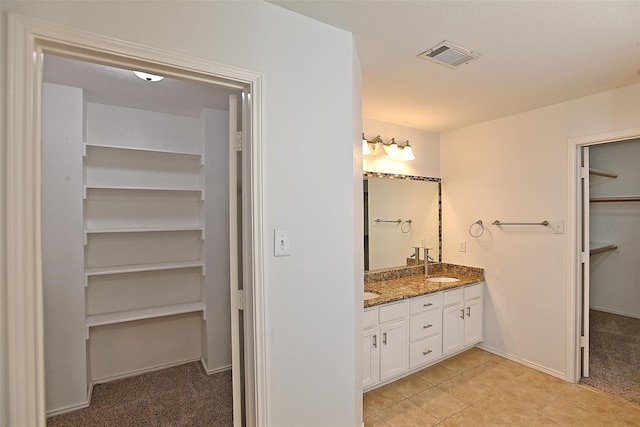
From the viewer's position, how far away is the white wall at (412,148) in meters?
3.22

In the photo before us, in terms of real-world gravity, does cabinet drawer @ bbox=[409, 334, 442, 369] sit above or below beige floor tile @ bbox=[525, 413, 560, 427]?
above

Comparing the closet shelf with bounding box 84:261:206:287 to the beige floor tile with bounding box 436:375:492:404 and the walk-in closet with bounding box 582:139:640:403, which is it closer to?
the beige floor tile with bounding box 436:375:492:404

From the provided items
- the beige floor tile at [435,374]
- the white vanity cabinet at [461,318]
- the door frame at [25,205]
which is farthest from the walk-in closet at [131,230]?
the white vanity cabinet at [461,318]

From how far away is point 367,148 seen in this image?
3.10m

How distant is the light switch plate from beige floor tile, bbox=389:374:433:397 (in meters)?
1.85

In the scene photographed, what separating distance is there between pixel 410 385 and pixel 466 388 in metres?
0.44

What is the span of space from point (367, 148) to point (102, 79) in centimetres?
215

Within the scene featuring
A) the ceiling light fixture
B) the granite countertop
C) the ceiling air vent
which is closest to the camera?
the ceiling air vent

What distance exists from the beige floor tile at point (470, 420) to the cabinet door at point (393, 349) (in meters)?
0.50

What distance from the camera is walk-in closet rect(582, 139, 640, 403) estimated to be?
3.96 metres

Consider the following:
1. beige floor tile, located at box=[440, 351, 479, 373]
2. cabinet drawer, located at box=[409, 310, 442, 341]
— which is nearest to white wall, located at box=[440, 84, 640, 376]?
beige floor tile, located at box=[440, 351, 479, 373]

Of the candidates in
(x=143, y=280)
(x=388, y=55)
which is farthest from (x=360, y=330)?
(x=143, y=280)

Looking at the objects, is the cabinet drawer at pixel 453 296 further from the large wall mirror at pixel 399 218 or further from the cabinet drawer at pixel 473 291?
the large wall mirror at pixel 399 218

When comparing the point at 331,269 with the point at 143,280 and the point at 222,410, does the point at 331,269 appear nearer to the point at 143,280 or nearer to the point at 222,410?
the point at 222,410
